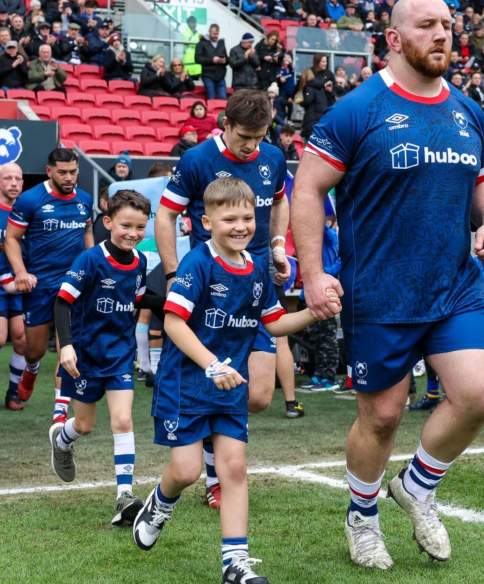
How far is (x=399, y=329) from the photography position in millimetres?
4297

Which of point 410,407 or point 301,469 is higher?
point 301,469

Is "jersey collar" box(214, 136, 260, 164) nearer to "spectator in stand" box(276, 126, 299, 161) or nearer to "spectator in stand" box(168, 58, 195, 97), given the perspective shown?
"spectator in stand" box(276, 126, 299, 161)

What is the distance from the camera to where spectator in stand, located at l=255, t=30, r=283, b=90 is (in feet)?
68.1

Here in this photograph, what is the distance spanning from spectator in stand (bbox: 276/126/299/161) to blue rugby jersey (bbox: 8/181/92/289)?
727 cm

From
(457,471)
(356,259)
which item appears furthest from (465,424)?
(457,471)

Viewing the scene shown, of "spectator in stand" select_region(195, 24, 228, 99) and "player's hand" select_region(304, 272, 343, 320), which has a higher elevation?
"player's hand" select_region(304, 272, 343, 320)

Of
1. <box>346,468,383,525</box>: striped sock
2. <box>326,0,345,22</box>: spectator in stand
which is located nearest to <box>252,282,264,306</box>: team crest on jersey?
<box>346,468,383,525</box>: striped sock

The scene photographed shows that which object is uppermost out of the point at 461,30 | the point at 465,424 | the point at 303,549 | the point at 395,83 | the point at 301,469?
the point at 395,83

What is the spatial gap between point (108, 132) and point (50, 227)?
1011cm

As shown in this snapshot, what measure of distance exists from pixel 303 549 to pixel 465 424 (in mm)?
1008

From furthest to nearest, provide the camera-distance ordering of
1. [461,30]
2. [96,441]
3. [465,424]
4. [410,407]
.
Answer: [461,30] → [410,407] → [96,441] → [465,424]

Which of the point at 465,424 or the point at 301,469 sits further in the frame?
the point at 301,469

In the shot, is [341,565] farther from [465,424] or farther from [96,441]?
[96,441]

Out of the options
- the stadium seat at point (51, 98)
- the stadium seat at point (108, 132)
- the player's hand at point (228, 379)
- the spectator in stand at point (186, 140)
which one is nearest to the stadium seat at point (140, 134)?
the stadium seat at point (108, 132)
